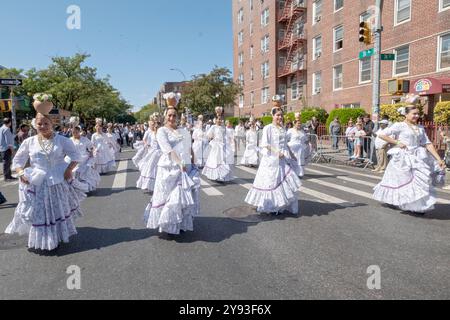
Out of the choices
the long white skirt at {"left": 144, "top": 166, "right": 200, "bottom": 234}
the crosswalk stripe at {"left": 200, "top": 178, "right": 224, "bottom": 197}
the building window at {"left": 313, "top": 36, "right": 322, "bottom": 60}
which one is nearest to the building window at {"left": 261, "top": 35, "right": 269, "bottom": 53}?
the building window at {"left": 313, "top": 36, "right": 322, "bottom": 60}

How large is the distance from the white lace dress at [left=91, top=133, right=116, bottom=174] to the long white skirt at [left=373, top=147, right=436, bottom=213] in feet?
29.9

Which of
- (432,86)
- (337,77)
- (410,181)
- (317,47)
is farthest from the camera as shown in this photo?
(317,47)

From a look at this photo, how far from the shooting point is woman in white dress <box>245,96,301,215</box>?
6.39 meters

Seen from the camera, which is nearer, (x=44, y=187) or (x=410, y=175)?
(x=44, y=187)

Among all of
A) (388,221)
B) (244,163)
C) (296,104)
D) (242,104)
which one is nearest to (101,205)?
(388,221)

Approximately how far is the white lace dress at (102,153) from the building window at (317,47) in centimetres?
2267

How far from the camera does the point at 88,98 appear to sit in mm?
40406

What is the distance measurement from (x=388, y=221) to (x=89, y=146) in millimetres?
7574

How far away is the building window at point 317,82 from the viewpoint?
30.3m

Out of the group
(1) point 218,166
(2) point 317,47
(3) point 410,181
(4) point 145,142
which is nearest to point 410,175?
(3) point 410,181

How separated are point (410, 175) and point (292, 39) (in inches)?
1207

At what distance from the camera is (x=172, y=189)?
518 cm

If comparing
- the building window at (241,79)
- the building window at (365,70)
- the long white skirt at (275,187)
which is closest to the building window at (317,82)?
the building window at (365,70)

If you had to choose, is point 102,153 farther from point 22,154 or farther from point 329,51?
point 329,51
